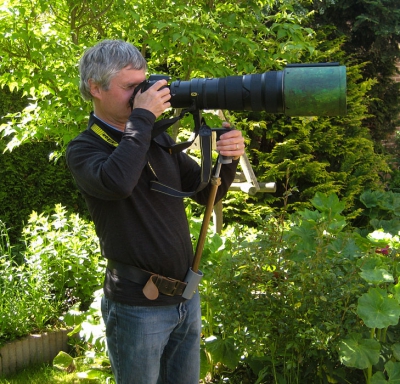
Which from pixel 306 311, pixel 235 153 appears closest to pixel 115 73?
pixel 235 153

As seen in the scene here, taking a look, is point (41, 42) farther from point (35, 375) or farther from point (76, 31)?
point (35, 375)

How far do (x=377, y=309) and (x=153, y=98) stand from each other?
1239 mm

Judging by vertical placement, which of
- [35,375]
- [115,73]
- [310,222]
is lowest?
[35,375]

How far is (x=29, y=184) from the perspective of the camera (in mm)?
5180

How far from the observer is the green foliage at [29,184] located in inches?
199

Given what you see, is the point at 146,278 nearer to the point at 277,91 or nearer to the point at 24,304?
the point at 277,91

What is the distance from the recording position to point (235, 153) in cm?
185

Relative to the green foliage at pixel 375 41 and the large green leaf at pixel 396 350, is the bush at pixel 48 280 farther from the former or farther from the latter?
the green foliage at pixel 375 41

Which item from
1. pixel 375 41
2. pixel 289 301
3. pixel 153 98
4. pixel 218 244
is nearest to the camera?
pixel 153 98

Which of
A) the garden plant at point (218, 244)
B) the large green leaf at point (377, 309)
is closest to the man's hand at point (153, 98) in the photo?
the garden plant at point (218, 244)

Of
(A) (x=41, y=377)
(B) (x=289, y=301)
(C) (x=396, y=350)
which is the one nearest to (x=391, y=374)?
(C) (x=396, y=350)

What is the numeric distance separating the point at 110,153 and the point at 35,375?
198cm

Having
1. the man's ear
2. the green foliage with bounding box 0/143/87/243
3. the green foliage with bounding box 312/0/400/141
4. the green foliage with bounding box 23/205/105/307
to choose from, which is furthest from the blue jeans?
the green foliage with bounding box 312/0/400/141

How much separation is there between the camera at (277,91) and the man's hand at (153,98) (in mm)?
30
